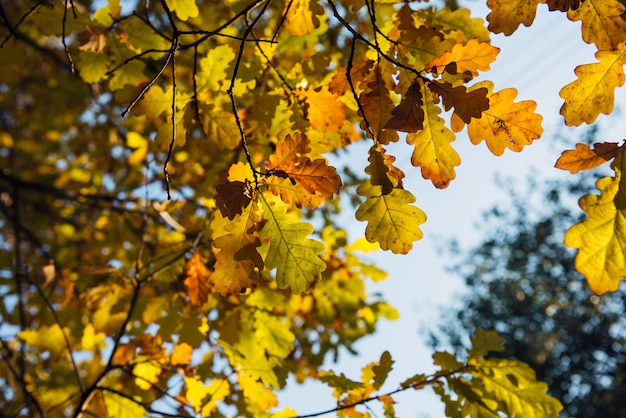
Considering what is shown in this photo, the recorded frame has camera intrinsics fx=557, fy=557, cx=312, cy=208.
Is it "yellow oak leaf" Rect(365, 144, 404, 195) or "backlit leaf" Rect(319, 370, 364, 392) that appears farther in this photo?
"backlit leaf" Rect(319, 370, 364, 392)

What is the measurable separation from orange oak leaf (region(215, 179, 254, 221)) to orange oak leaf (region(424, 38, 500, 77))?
49 centimetres

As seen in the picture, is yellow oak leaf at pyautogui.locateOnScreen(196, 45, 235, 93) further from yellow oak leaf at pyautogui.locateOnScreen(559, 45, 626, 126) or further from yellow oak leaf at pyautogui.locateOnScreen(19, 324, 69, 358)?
yellow oak leaf at pyautogui.locateOnScreen(19, 324, 69, 358)

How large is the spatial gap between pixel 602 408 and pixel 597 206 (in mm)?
10441

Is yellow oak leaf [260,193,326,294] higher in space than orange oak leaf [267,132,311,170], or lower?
lower

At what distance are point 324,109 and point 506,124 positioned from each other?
0.58 m

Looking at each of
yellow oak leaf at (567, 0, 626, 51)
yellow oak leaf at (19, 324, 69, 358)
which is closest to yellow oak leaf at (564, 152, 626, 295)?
yellow oak leaf at (567, 0, 626, 51)

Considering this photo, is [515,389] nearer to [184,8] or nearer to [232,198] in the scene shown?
[232,198]

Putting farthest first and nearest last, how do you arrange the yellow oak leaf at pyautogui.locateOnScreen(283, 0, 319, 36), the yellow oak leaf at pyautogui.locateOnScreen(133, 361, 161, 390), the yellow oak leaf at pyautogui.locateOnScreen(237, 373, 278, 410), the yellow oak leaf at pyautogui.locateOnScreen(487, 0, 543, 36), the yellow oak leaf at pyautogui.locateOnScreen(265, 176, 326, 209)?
the yellow oak leaf at pyautogui.locateOnScreen(133, 361, 161, 390) → the yellow oak leaf at pyautogui.locateOnScreen(237, 373, 278, 410) → the yellow oak leaf at pyautogui.locateOnScreen(283, 0, 319, 36) → the yellow oak leaf at pyautogui.locateOnScreen(265, 176, 326, 209) → the yellow oak leaf at pyautogui.locateOnScreen(487, 0, 543, 36)

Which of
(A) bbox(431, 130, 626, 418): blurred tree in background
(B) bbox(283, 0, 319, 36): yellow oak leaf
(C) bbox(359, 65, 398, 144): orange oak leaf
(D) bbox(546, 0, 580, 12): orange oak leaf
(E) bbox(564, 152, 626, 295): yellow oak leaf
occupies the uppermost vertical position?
(A) bbox(431, 130, 626, 418): blurred tree in background

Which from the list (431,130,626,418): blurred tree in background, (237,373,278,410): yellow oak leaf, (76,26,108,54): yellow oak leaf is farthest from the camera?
(431,130,626,418): blurred tree in background

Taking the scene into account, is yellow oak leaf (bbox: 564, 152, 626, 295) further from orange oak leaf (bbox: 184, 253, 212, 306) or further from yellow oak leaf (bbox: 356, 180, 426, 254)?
orange oak leaf (bbox: 184, 253, 212, 306)

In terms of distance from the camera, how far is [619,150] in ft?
3.79

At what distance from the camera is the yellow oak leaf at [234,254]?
1268 millimetres

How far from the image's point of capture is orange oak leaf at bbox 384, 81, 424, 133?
43.0 inches
